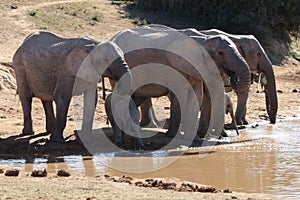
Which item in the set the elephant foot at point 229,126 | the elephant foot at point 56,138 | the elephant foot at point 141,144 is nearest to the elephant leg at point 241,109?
the elephant foot at point 229,126

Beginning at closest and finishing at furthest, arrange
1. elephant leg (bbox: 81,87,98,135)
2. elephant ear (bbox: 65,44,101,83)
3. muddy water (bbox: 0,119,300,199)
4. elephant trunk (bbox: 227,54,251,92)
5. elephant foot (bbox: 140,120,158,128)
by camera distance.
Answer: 1. muddy water (bbox: 0,119,300,199)
2. elephant ear (bbox: 65,44,101,83)
3. elephant leg (bbox: 81,87,98,135)
4. elephant trunk (bbox: 227,54,251,92)
5. elephant foot (bbox: 140,120,158,128)

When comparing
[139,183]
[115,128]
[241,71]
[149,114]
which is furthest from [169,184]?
[149,114]

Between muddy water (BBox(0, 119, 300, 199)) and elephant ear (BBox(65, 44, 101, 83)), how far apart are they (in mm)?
1390

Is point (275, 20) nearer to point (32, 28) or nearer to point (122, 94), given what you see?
point (32, 28)

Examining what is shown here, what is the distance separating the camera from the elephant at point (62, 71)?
43.4 ft

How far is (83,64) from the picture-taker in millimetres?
13438

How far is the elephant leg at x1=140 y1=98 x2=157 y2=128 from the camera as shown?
52.7ft

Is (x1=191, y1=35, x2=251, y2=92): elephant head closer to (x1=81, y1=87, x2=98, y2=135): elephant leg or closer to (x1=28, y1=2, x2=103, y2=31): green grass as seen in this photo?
(x1=81, y1=87, x2=98, y2=135): elephant leg

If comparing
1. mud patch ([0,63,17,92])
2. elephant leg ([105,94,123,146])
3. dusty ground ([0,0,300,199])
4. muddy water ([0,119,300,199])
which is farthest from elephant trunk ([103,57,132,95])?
mud patch ([0,63,17,92])

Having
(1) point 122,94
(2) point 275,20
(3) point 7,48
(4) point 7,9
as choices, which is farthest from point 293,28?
(1) point 122,94

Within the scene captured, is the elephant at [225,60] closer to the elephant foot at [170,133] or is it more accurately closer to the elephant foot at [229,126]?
the elephant foot at [170,133]

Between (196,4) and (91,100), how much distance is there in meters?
21.1

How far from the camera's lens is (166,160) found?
40.7 ft

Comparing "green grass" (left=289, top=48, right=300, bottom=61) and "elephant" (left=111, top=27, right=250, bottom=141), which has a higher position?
"elephant" (left=111, top=27, right=250, bottom=141)
